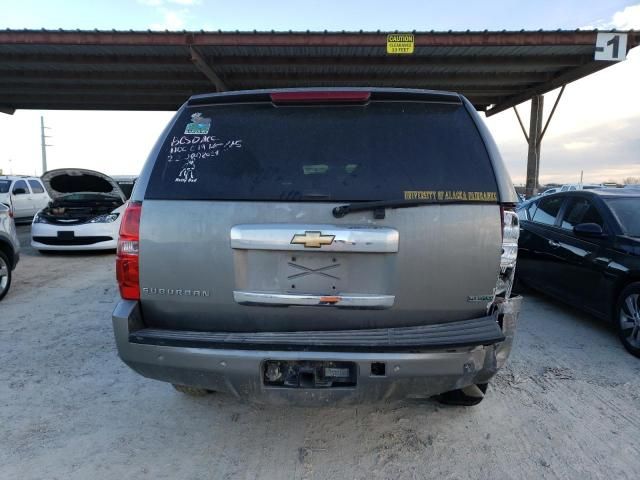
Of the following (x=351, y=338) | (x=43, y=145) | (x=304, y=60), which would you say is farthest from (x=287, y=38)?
Result: (x=43, y=145)

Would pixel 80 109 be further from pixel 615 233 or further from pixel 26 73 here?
pixel 615 233

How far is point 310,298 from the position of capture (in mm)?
2184

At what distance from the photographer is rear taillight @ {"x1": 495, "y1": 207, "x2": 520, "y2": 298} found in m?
2.21

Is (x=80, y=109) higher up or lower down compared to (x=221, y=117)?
higher up

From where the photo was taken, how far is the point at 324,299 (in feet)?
7.14

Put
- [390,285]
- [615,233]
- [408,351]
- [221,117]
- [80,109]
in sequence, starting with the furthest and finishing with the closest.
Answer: [80,109]
[615,233]
[221,117]
[390,285]
[408,351]

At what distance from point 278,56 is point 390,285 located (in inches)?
488

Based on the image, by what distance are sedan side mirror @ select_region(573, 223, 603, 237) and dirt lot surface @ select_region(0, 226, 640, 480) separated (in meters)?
1.27

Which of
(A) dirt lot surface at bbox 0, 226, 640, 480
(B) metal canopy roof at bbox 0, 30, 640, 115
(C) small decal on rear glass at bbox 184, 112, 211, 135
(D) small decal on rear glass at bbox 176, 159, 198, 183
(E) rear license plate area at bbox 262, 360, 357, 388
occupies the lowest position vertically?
(A) dirt lot surface at bbox 0, 226, 640, 480

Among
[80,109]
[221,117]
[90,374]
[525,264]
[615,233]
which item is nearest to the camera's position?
[221,117]

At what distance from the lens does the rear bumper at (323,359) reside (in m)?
2.03

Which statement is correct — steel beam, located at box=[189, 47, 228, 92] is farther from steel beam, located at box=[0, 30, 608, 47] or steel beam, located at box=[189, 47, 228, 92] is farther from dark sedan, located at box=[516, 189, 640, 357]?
dark sedan, located at box=[516, 189, 640, 357]

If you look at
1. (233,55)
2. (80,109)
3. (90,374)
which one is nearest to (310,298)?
(90,374)

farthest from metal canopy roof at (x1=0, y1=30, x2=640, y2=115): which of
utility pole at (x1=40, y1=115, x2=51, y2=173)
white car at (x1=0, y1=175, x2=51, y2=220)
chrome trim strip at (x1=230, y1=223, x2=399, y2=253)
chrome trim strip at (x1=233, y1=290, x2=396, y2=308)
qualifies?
utility pole at (x1=40, y1=115, x2=51, y2=173)
